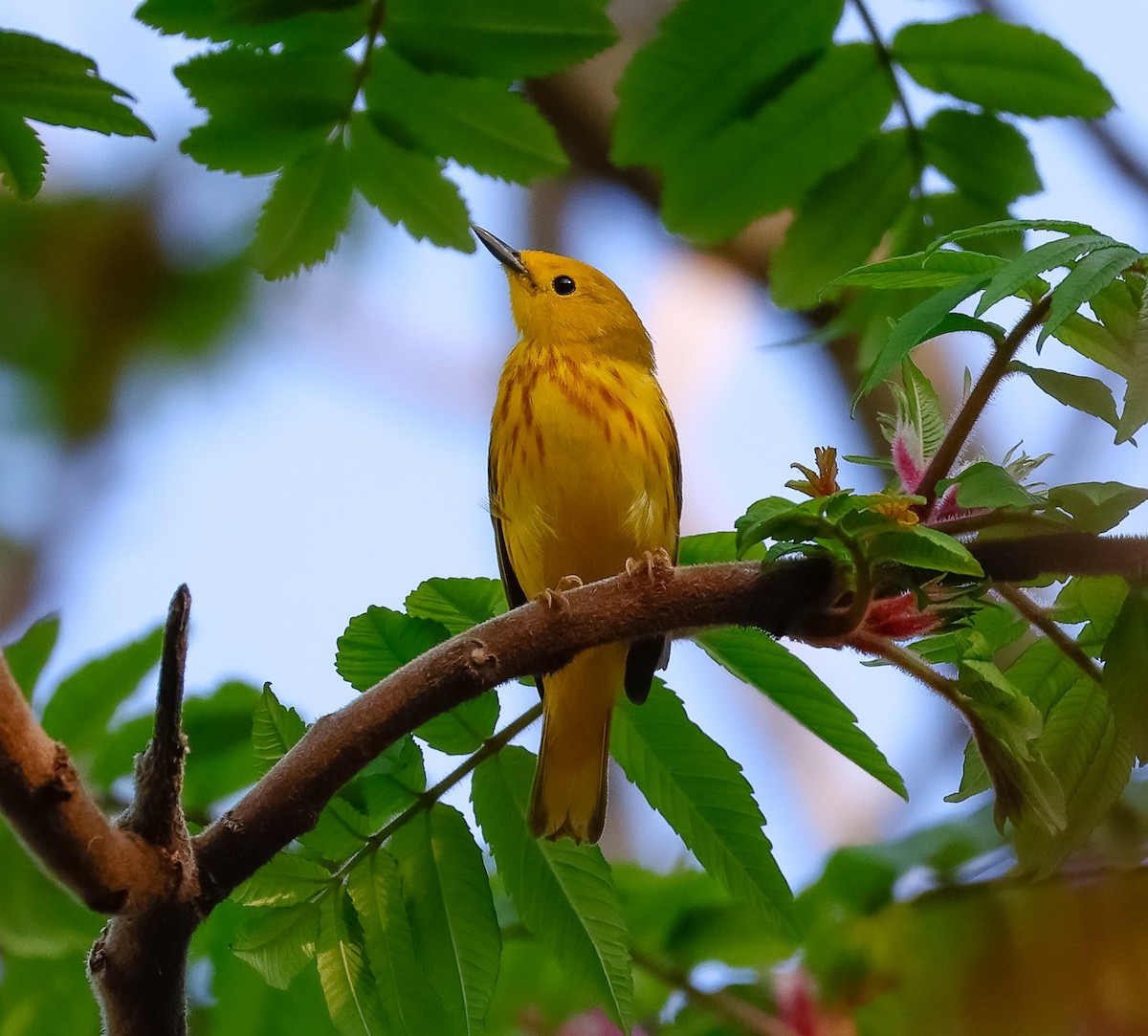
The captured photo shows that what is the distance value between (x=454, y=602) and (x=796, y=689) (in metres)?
0.48

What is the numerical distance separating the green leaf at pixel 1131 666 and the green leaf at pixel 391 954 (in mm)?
869

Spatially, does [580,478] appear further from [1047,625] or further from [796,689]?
[1047,625]

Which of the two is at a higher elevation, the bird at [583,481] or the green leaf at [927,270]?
the green leaf at [927,270]

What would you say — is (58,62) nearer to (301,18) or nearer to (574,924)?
(301,18)

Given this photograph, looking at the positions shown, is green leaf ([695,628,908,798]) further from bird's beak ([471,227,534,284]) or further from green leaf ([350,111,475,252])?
bird's beak ([471,227,534,284])

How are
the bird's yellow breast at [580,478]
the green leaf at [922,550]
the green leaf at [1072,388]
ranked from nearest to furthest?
the green leaf at [922,550]
the green leaf at [1072,388]
the bird's yellow breast at [580,478]

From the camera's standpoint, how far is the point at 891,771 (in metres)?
1.68

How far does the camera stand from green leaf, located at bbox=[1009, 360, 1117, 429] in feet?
4.95

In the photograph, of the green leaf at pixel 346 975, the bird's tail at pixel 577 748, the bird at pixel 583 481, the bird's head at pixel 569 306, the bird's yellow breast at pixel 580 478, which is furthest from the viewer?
the bird's head at pixel 569 306

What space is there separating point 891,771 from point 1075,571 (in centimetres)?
45

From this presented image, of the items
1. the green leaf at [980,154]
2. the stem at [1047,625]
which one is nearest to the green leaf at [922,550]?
the stem at [1047,625]

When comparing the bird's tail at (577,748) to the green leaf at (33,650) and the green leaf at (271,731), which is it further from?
the green leaf at (33,650)

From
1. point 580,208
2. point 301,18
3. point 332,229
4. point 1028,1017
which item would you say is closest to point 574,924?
point 1028,1017

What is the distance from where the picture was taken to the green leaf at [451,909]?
166cm
